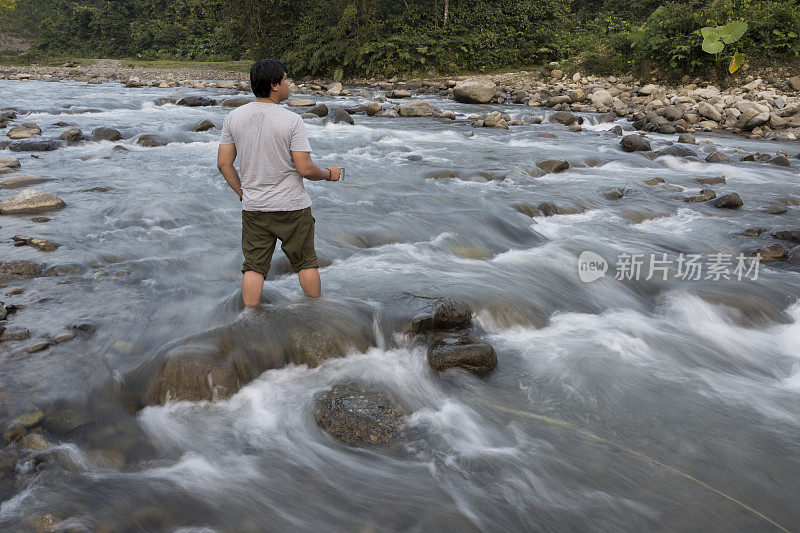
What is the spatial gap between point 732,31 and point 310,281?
21.6m

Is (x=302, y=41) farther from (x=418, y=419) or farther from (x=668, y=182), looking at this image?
(x=418, y=419)

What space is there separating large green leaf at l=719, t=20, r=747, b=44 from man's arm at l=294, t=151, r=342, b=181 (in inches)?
844

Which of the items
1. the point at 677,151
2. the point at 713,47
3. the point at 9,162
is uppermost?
the point at 713,47

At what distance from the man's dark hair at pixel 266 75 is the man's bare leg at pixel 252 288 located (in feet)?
5.12

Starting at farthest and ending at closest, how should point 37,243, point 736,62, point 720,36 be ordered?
point 720,36, point 736,62, point 37,243

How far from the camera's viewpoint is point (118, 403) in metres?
3.92

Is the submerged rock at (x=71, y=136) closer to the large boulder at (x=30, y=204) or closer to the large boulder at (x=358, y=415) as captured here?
the large boulder at (x=30, y=204)

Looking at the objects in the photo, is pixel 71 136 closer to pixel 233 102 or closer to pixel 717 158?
pixel 233 102

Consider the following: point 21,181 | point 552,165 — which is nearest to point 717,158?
point 552,165

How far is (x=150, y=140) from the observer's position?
13.1 meters

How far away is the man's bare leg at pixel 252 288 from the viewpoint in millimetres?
4848

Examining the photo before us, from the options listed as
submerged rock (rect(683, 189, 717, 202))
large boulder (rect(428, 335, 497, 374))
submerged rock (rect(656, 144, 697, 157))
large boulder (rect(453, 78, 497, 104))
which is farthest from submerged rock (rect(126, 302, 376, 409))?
large boulder (rect(453, 78, 497, 104))

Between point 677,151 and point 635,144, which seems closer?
point 677,151

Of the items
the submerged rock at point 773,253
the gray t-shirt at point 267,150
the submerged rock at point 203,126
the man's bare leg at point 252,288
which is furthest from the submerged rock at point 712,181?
the submerged rock at point 203,126
